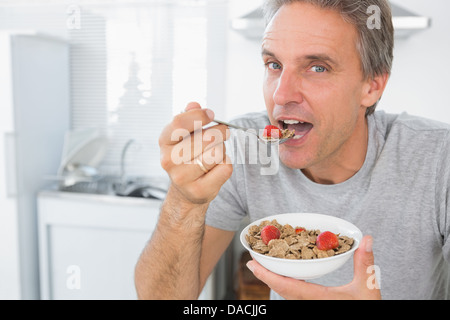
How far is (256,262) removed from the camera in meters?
0.47

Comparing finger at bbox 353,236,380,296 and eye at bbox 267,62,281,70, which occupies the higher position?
eye at bbox 267,62,281,70

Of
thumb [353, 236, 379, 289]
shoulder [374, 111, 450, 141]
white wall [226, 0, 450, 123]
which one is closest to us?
thumb [353, 236, 379, 289]

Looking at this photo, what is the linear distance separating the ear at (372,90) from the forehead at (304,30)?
0.12 meters

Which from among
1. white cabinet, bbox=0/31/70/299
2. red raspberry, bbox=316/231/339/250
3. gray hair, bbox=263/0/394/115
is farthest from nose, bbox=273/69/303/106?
white cabinet, bbox=0/31/70/299

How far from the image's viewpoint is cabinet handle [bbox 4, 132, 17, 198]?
1.47 meters

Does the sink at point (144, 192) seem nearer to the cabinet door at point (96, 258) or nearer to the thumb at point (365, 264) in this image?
the cabinet door at point (96, 258)

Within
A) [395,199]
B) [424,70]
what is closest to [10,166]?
[395,199]

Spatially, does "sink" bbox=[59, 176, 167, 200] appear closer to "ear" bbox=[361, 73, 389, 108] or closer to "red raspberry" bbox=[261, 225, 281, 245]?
"ear" bbox=[361, 73, 389, 108]

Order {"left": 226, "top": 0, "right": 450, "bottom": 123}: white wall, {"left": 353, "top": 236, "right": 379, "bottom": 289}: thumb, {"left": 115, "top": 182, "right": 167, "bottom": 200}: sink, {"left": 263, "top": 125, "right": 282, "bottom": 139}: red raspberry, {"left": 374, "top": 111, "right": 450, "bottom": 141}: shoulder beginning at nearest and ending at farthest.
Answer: {"left": 353, "top": 236, "right": 379, "bottom": 289}: thumb < {"left": 263, "top": 125, "right": 282, "bottom": 139}: red raspberry < {"left": 374, "top": 111, "right": 450, "bottom": 141}: shoulder < {"left": 226, "top": 0, "right": 450, "bottom": 123}: white wall < {"left": 115, "top": 182, "right": 167, "bottom": 200}: sink

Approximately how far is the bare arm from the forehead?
18cm

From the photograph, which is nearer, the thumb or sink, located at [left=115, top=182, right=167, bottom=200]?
the thumb

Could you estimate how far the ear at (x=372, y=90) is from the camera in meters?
0.73

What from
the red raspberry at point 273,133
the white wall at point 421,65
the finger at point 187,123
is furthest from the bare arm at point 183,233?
the white wall at point 421,65
